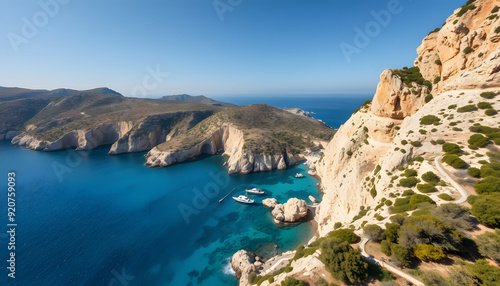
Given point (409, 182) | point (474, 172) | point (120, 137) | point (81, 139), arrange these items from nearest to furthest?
point (474, 172)
point (409, 182)
point (81, 139)
point (120, 137)

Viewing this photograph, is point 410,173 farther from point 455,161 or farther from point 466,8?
point 466,8

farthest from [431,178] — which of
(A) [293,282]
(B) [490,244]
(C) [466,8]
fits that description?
(C) [466,8]

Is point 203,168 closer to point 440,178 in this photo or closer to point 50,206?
point 50,206

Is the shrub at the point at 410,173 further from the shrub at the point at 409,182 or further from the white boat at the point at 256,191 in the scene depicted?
the white boat at the point at 256,191

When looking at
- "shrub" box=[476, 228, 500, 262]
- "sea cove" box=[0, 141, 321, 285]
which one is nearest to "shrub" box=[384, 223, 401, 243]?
"shrub" box=[476, 228, 500, 262]

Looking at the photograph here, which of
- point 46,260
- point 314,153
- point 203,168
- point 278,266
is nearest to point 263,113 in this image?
point 314,153

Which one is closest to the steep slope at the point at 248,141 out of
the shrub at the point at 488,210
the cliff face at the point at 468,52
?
the cliff face at the point at 468,52

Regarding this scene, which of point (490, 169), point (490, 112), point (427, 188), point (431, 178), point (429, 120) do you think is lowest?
point (427, 188)
